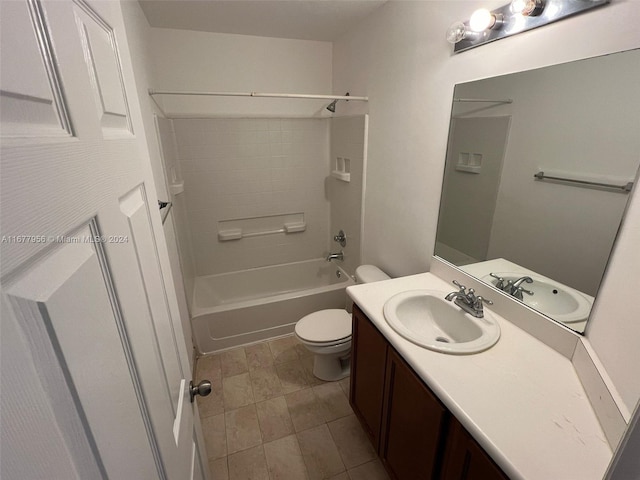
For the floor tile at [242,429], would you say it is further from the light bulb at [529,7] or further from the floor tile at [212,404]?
the light bulb at [529,7]

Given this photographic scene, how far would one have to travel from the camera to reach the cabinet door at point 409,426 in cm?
A: 96

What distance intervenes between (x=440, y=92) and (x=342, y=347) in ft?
5.15

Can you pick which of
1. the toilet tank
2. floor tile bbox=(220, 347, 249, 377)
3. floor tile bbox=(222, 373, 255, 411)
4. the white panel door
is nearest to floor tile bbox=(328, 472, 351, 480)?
floor tile bbox=(222, 373, 255, 411)

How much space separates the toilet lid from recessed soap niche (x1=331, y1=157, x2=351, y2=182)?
1162mm

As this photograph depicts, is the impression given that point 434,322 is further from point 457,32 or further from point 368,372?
point 457,32

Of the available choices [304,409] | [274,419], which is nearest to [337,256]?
[304,409]

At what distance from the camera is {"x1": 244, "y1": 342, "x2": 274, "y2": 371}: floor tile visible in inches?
86.2

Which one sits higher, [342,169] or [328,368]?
[342,169]

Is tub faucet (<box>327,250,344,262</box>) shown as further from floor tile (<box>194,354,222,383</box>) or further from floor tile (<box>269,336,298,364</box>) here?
floor tile (<box>194,354,222,383</box>)

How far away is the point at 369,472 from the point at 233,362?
1.20 metres

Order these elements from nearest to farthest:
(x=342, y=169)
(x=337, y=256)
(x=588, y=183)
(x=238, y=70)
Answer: (x=588, y=183) → (x=238, y=70) → (x=342, y=169) → (x=337, y=256)

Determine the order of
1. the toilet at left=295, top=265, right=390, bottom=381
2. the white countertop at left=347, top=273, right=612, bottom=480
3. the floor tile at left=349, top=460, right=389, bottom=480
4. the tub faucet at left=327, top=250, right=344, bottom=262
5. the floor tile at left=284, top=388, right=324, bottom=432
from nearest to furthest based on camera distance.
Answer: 1. the white countertop at left=347, top=273, right=612, bottom=480
2. the floor tile at left=349, top=460, right=389, bottom=480
3. the floor tile at left=284, top=388, right=324, bottom=432
4. the toilet at left=295, top=265, right=390, bottom=381
5. the tub faucet at left=327, top=250, right=344, bottom=262

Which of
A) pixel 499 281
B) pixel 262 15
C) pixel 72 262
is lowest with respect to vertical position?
pixel 499 281

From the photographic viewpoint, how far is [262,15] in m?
1.99
